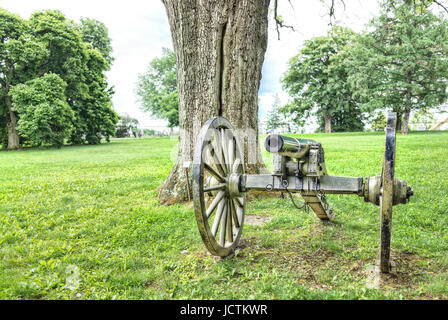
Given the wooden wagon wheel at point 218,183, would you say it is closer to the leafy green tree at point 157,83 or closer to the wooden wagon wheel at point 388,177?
the wooden wagon wheel at point 388,177

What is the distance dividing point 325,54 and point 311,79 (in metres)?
3.21

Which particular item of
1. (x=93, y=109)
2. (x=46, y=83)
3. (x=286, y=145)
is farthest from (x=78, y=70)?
(x=286, y=145)

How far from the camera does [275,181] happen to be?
324 cm

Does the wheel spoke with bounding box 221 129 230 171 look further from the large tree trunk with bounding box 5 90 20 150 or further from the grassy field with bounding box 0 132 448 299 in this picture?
the large tree trunk with bounding box 5 90 20 150

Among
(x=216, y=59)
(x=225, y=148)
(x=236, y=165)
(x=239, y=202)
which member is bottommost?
(x=239, y=202)

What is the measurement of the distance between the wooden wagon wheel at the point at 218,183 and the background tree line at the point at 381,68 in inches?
804

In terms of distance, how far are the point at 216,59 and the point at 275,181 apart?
289 cm

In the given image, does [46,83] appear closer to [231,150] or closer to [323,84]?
[231,150]

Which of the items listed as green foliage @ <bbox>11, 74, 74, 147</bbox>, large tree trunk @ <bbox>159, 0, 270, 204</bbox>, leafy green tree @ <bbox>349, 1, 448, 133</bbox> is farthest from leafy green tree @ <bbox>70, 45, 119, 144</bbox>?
large tree trunk @ <bbox>159, 0, 270, 204</bbox>

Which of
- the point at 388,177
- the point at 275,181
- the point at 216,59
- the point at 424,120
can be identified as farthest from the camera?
the point at 424,120

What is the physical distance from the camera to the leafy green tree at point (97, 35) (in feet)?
114

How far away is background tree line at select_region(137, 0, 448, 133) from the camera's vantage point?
2669cm

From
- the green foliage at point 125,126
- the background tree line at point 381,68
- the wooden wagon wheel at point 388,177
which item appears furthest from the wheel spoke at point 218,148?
the green foliage at point 125,126
